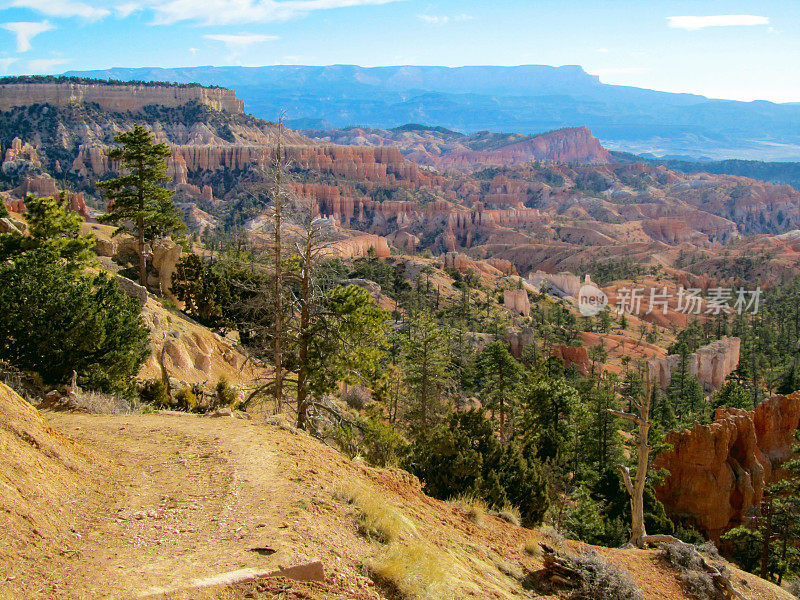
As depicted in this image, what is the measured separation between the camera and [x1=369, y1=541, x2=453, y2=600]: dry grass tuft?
18.2 ft

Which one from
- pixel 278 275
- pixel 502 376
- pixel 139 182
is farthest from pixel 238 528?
pixel 502 376

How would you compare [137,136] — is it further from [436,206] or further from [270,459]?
[436,206]

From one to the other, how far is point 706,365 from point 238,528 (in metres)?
53.7

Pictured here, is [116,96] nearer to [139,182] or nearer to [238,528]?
[139,182]

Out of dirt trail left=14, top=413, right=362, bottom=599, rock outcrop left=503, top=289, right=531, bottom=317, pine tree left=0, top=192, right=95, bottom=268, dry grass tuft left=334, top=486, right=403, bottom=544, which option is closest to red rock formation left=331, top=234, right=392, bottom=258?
rock outcrop left=503, top=289, right=531, bottom=317

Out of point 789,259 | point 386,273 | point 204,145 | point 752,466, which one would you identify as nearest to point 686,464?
point 752,466

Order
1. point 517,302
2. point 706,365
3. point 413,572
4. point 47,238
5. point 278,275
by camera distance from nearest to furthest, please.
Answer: point 413,572, point 278,275, point 47,238, point 706,365, point 517,302

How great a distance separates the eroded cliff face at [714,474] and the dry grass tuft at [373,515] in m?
20.6

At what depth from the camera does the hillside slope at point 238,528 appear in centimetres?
471

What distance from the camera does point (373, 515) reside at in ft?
21.7

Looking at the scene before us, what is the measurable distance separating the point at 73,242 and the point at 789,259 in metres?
99.6

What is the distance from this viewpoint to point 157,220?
24219mm

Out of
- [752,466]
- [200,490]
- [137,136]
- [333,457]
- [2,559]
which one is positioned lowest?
[752,466]

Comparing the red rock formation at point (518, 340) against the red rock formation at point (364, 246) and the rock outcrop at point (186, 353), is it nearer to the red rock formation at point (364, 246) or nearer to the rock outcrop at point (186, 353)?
the rock outcrop at point (186, 353)
